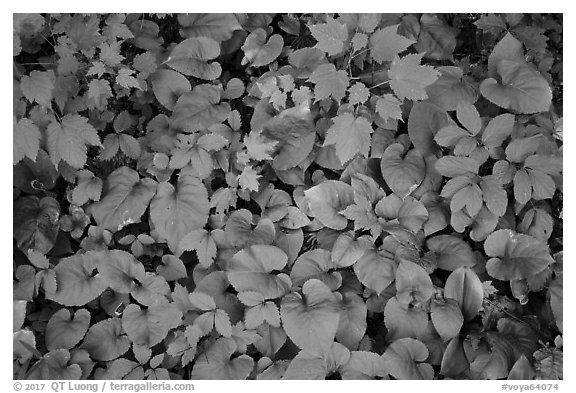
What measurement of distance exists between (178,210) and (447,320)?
1441 millimetres

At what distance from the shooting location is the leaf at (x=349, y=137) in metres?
2.63

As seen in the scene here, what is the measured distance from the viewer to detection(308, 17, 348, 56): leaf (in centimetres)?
263

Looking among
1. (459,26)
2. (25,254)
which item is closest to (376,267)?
(459,26)

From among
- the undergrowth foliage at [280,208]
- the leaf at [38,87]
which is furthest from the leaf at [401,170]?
the leaf at [38,87]

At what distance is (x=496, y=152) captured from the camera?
2.79 metres

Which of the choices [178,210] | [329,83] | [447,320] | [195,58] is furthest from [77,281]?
[447,320]

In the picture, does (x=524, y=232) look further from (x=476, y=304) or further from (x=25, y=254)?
(x=25, y=254)

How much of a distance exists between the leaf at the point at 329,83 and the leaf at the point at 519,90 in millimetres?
757

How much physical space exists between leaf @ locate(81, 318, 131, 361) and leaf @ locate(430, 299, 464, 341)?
152cm

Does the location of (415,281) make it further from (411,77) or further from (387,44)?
(387,44)

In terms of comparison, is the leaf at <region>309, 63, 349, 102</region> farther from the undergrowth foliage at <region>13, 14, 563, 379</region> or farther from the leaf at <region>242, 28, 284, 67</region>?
the leaf at <region>242, 28, 284, 67</region>

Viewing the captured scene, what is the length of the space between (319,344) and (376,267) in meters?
0.48

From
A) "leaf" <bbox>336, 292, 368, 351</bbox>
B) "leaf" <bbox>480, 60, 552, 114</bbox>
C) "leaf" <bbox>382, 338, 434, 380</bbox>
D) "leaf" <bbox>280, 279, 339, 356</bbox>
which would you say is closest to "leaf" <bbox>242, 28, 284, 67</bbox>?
"leaf" <bbox>480, 60, 552, 114</bbox>

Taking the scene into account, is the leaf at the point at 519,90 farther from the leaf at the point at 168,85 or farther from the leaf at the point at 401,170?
the leaf at the point at 168,85
